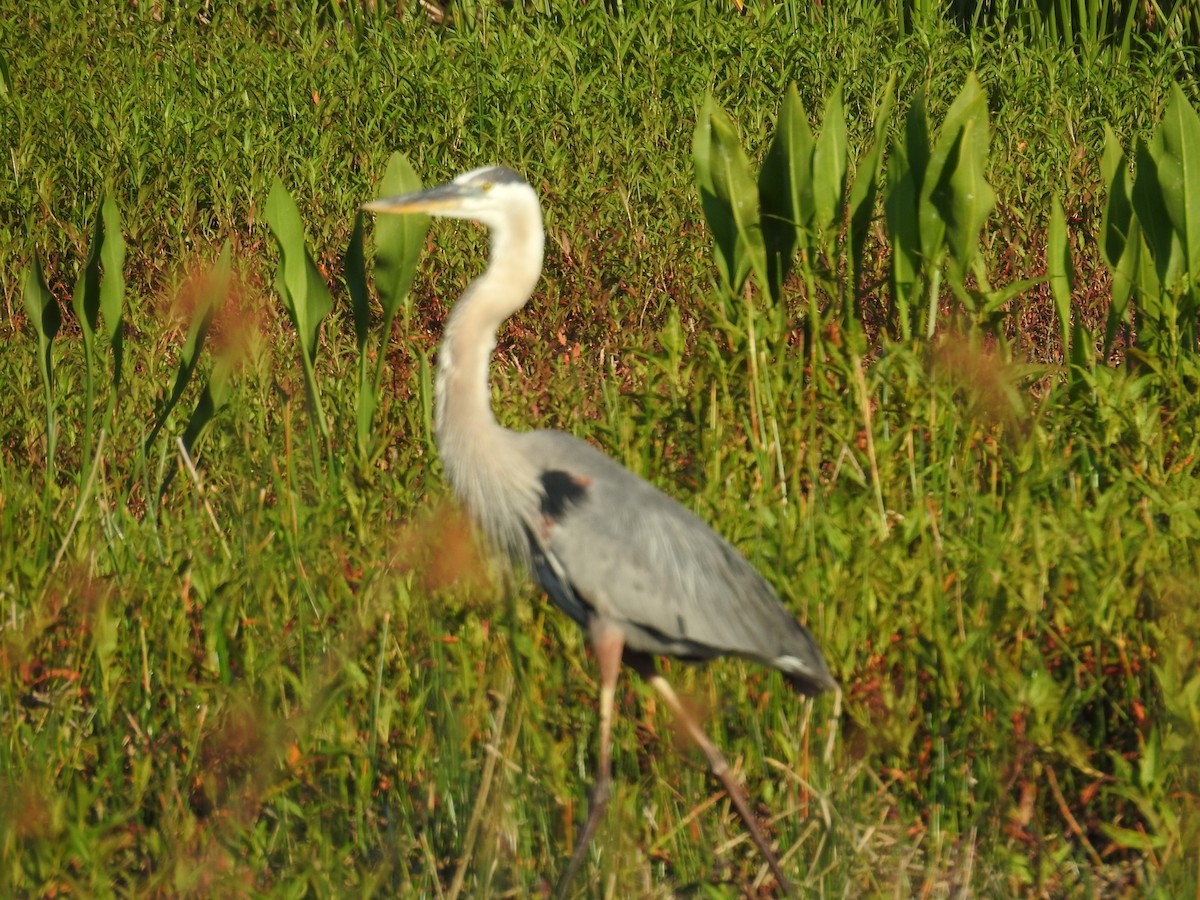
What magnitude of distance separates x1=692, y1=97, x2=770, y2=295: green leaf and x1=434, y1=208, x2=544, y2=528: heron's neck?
3.53ft

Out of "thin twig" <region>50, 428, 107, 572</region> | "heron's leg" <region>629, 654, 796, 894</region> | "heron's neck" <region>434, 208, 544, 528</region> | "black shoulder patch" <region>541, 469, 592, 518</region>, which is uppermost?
"heron's neck" <region>434, 208, 544, 528</region>

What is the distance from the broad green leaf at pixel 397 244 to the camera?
3779mm

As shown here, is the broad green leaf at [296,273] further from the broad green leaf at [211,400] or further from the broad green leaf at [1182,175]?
the broad green leaf at [1182,175]

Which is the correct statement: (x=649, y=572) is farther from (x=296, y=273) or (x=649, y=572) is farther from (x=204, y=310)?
(x=296, y=273)

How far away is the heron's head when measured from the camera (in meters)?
2.98

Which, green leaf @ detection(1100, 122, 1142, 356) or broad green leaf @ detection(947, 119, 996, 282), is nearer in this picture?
broad green leaf @ detection(947, 119, 996, 282)

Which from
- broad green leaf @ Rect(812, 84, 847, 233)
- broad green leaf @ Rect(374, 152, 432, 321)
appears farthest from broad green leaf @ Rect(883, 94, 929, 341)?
broad green leaf @ Rect(374, 152, 432, 321)

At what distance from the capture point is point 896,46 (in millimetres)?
6668

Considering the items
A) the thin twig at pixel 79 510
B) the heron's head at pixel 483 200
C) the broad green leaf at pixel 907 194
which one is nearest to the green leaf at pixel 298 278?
the thin twig at pixel 79 510

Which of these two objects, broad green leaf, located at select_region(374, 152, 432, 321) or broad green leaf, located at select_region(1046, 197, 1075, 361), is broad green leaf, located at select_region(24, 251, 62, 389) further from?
broad green leaf, located at select_region(1046, 197, 1075, 361)

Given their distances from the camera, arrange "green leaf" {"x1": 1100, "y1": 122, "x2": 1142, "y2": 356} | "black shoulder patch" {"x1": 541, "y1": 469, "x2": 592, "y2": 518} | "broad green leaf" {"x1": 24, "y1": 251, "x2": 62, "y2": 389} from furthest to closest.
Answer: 1. "green leaf" {"x1": 1100, "y1": 122, "x2": 1142, "y2": 356}
2. "broad green leaf" {"x1": 24, "y1": 251, "x2": 62, "y2": 389}
3. "black shoulder patch" {"x1": 541, "y1": 469, "x2": 592, "y2": 518}

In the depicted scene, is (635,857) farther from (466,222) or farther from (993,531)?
(466,222)

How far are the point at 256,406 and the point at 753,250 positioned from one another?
1468 mm

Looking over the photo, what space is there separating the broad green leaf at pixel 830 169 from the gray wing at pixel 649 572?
1.24m
